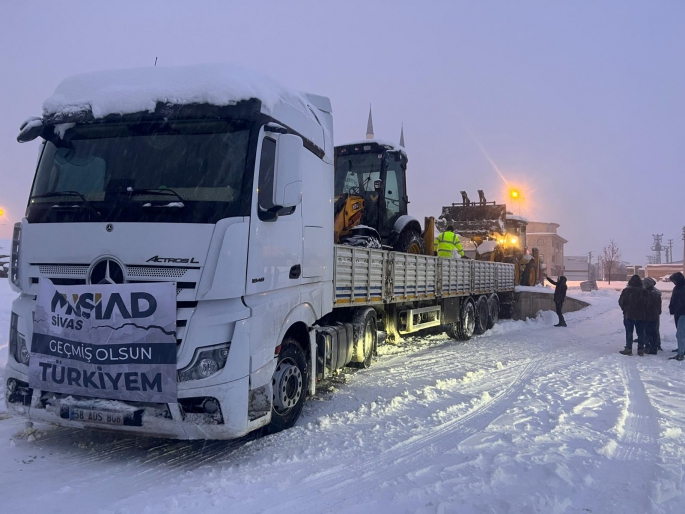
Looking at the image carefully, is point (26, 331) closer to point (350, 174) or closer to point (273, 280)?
point (273, 280)

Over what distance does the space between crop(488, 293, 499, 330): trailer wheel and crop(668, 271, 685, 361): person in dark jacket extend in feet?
15.4

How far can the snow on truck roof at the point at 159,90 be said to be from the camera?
423cm

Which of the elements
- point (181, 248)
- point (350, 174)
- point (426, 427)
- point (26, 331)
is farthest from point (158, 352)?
point (350, 174)

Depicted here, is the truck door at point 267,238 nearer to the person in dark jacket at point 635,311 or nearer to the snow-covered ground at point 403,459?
the snow-covered ground at point 403,459

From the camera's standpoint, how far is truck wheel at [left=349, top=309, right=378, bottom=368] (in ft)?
22.8

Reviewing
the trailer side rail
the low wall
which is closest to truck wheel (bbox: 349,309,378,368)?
the trailer side rail

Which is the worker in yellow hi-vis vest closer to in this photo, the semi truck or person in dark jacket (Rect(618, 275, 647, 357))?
person in dark jacket (Rect(618, 275, 647, 357))

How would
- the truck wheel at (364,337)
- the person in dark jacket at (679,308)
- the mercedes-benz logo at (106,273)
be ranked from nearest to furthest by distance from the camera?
the mercedes-benz logo at (106,273) → the truck wheel at (364,337) → the person in dark jacket at (679,308)

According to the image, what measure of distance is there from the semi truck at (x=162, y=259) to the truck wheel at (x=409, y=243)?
526 centimetres

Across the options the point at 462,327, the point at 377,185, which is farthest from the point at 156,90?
the point at 462,327

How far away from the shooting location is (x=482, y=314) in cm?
1309

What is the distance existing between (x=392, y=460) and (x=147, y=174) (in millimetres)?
3106

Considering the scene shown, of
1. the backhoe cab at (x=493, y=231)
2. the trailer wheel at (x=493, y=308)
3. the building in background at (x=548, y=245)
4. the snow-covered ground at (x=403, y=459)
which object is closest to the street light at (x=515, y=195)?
the backhoe cab at (x=493, y=231)

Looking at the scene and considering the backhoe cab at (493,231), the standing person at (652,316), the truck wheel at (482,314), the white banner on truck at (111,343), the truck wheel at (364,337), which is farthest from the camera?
the backhoe cab at (493,231)
